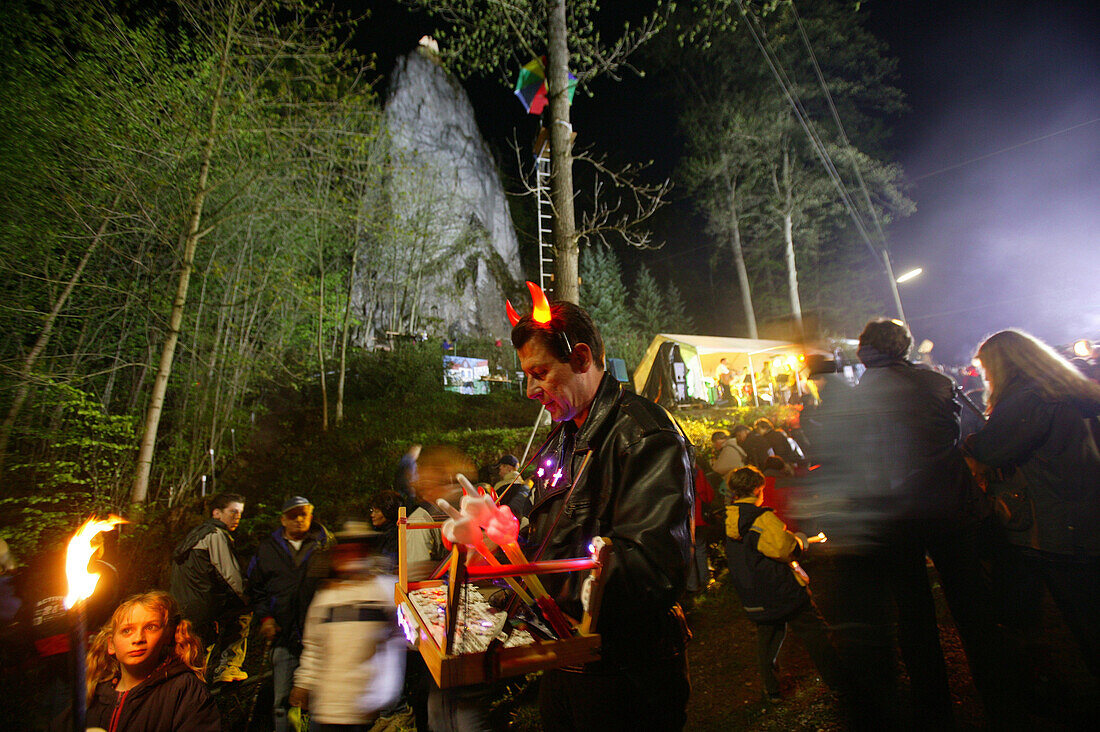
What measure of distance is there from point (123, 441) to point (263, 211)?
5.19 metres

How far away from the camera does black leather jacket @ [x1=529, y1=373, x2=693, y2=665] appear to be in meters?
1.26

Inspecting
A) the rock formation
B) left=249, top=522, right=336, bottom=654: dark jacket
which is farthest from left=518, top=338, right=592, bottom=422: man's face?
the rock formation

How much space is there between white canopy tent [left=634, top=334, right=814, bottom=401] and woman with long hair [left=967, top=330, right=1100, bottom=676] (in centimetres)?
854

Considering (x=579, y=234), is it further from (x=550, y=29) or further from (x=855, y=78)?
(x=855, y=78)

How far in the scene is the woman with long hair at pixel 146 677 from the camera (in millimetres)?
2133

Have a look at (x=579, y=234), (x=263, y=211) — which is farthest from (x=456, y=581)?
(x=263, y=211)

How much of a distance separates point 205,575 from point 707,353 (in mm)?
14882

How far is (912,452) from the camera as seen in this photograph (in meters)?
2.47

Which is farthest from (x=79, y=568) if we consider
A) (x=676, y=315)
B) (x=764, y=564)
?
(x=676, y=315)

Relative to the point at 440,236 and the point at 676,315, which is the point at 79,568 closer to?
the point at 440,236

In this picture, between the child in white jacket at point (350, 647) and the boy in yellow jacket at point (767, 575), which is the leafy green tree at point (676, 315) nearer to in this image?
the boy in yellow jacket at point (767, 575)

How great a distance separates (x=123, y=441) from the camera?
9.02 meters

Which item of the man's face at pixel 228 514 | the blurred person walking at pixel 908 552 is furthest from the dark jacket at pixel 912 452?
the man's face at pixel 228 514

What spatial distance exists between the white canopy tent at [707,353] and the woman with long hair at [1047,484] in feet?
28.0
